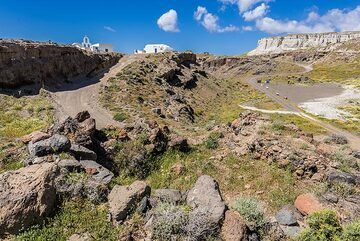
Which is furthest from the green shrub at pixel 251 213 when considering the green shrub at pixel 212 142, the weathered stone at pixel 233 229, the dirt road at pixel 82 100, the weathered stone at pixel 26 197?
the dirt road at pixel 82 100

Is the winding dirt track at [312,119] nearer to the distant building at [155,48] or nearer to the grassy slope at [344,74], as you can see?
the grassy slope at [344,74]

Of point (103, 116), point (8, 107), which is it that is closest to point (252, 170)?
point (103, 116)

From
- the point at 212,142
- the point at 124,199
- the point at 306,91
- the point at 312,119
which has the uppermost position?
the point at 124,199

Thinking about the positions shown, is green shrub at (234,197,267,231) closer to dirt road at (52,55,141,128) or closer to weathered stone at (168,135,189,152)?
weathered stone at (168,135,189,152)

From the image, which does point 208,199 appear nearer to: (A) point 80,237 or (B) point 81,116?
(A) point 80,237

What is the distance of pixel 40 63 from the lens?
52438mm

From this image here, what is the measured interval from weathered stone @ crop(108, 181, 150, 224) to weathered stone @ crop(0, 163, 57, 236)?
226 centimetres

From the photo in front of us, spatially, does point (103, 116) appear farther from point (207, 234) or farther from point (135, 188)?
point (207, 234)

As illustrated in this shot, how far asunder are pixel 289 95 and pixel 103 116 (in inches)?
3420

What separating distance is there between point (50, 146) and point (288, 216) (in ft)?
41.0

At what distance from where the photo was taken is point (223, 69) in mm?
176500

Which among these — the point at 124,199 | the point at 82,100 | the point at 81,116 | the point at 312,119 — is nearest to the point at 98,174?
the point at 124,199

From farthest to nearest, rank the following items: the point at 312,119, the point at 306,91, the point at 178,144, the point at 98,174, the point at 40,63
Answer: the point at 306,91
the point at 312,119
the point at 40,63
the point at 178,144
the point at 98,174

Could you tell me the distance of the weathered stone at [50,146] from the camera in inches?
639
